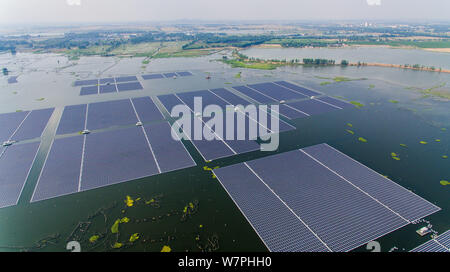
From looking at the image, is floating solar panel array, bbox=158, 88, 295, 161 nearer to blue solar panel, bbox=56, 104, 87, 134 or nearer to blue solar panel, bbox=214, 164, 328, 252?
blue solar panel, bbox=214, 164, 328, 252

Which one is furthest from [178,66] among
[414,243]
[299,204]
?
[414,243]

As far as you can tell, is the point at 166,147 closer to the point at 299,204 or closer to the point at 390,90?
the point at 299,204

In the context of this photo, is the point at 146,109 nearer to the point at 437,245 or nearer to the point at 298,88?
the point at 298,88

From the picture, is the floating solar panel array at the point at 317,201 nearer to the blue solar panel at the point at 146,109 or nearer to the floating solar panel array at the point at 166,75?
→ the blue solar panel at the point at 146,109

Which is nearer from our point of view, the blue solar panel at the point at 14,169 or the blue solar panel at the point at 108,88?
the blue solar panel at the point at 14,169

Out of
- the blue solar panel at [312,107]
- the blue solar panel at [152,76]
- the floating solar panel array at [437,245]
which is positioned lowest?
the floating solar panel array at [437,245]

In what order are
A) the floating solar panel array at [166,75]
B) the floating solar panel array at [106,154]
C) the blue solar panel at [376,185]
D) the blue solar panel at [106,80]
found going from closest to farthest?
the blue solar panel at [376,185], the floating solar panel array at [106,154], the blue solar panel at [106,80], the floating solar panel array at [166,75]

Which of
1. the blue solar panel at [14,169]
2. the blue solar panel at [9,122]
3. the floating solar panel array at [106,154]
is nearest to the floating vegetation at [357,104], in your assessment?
the floating solar panel array at [106,154]
